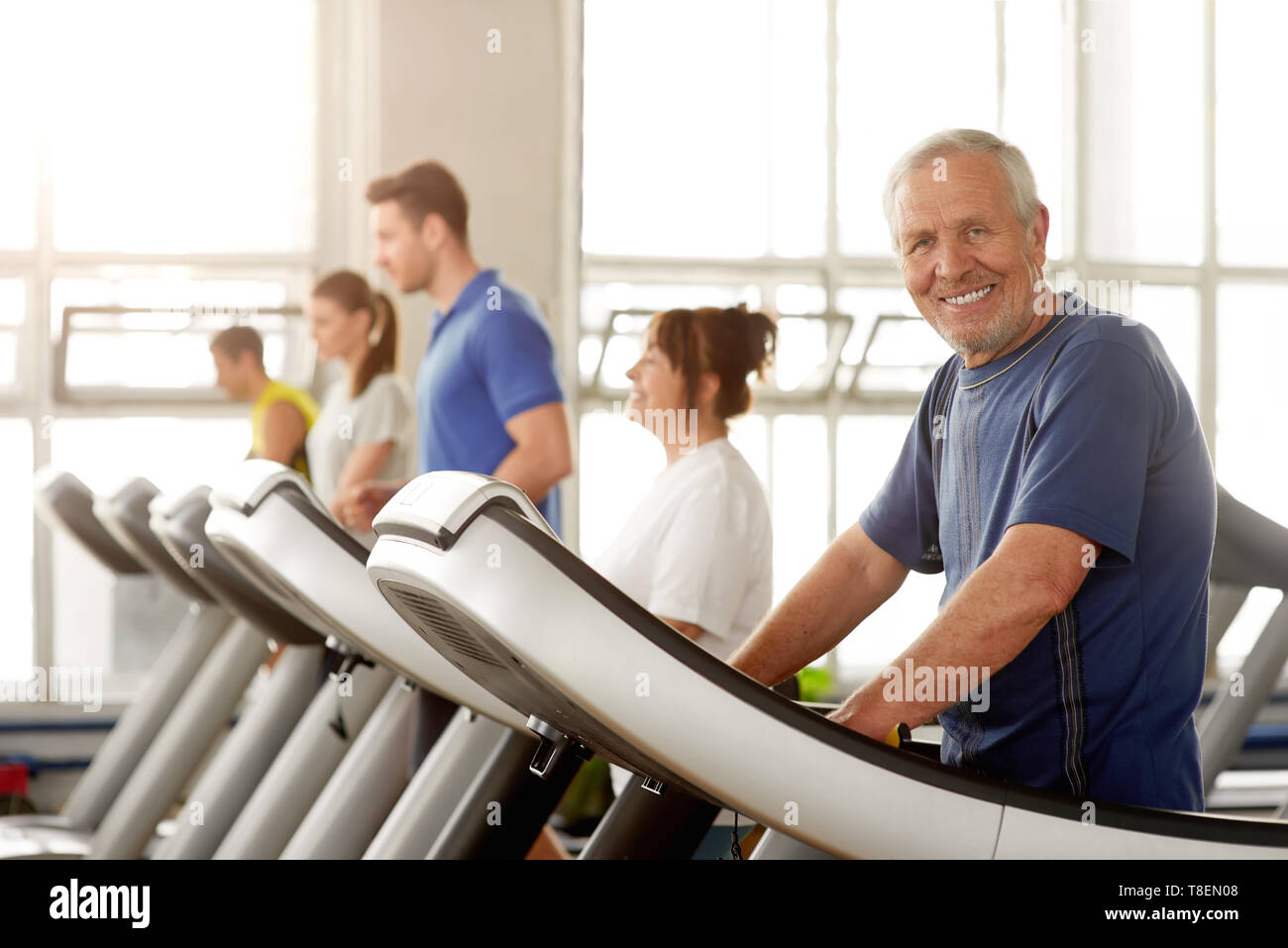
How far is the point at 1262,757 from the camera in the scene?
4395mm

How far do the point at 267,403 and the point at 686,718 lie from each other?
2.97 meters

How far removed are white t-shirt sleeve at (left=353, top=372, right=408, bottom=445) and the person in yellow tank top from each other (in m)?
0.38

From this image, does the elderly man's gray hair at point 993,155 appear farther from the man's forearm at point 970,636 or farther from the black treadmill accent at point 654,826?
the black treadmill accent at point 654,826

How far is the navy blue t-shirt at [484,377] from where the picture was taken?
222 cm

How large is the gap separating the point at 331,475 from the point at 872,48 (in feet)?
9.36

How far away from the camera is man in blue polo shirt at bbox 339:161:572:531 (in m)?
2.19

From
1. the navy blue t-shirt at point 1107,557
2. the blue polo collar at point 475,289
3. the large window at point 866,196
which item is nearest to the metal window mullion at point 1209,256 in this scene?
the large window at point 866,196

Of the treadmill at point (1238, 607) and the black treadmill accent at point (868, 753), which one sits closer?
the black treadmill accent at point (868, 753)

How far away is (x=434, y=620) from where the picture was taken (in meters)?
0.94

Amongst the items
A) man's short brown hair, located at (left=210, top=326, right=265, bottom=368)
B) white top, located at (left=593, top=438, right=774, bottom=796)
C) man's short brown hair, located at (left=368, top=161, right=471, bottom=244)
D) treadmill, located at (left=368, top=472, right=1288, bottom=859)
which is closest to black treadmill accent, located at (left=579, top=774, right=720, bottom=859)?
treadmill, located at (left=368, top=472, right=1288, bottom=859)
